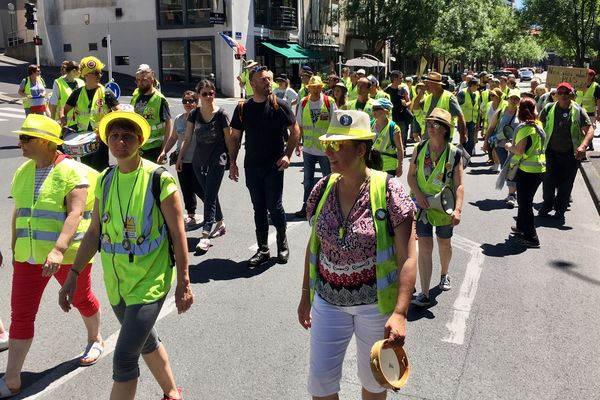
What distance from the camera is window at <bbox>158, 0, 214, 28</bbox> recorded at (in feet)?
113

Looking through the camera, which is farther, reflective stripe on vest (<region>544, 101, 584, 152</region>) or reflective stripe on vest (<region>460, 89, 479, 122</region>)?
reflective stripe on vest (<region>460, 89, 479, 122</region>)

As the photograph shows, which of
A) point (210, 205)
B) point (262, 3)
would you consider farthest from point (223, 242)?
point (262, 3)

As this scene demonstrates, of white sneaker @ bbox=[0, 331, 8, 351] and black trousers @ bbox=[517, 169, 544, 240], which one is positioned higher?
black trousers @ bbox=[517, 169, 544, 240]

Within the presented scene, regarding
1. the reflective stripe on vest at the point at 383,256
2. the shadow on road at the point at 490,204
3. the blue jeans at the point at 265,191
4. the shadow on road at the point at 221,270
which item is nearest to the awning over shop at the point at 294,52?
the shadow on road at the point at 490,204

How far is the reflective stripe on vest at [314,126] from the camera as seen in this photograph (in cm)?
788

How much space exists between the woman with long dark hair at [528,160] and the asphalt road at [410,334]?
28 cm

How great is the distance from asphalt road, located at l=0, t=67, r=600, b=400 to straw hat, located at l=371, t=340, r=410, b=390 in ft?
3.78

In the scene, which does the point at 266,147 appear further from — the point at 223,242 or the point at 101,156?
the point at 101,156

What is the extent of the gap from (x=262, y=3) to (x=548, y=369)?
119 ft

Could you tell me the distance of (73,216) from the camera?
3539 millimetres

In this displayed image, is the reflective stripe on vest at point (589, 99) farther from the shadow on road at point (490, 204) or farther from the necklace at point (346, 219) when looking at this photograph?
the necklace at point (346, 219)

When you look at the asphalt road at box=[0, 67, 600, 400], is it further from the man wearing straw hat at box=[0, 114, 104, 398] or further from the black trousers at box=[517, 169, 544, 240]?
the man wearing straw hat at box=[0, 114, 104, 398]

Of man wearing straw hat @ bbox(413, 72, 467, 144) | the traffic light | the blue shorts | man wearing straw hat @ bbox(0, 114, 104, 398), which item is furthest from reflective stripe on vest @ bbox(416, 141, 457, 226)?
the traffic light

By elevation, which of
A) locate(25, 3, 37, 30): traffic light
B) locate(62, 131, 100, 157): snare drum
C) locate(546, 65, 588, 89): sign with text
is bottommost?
locate(62, 131, 100, 157): snare drum
